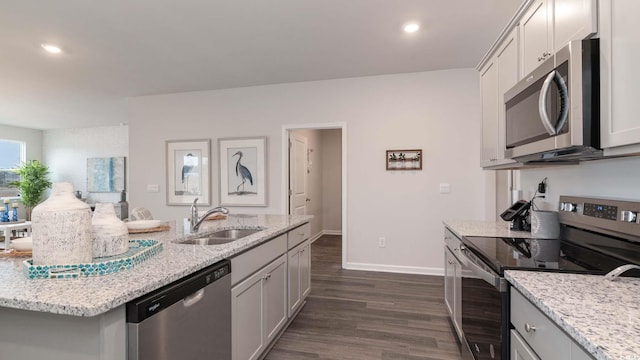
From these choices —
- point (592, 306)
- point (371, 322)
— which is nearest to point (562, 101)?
point (592, 306)

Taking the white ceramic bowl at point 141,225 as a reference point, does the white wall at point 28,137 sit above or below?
above

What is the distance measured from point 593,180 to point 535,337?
46.1 inches

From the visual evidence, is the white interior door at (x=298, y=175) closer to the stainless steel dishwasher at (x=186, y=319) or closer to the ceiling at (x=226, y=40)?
the ceiling at (x=226, y=40)

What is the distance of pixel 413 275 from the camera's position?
12.8 ft

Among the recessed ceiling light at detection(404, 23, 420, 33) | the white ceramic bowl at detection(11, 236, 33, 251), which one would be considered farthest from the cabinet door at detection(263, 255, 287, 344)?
the recessed ceiling light at detection(404, 23, 420, 33)

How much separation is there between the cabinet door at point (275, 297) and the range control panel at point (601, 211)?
6.17 feet

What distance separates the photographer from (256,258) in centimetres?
189

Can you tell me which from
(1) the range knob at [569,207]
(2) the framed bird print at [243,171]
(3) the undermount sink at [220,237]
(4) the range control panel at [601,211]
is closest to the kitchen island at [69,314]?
(3) the undermount sink at [220,237]

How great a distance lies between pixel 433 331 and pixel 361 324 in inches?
22.5

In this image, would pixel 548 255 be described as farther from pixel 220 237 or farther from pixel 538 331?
pixel 220 237

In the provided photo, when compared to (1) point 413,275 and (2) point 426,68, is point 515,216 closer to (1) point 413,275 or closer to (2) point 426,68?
(1) point 413,275

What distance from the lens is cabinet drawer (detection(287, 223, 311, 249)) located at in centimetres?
250

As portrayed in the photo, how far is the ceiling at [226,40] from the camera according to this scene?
248cm

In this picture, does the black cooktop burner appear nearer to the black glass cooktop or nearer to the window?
the black glass cooktop
